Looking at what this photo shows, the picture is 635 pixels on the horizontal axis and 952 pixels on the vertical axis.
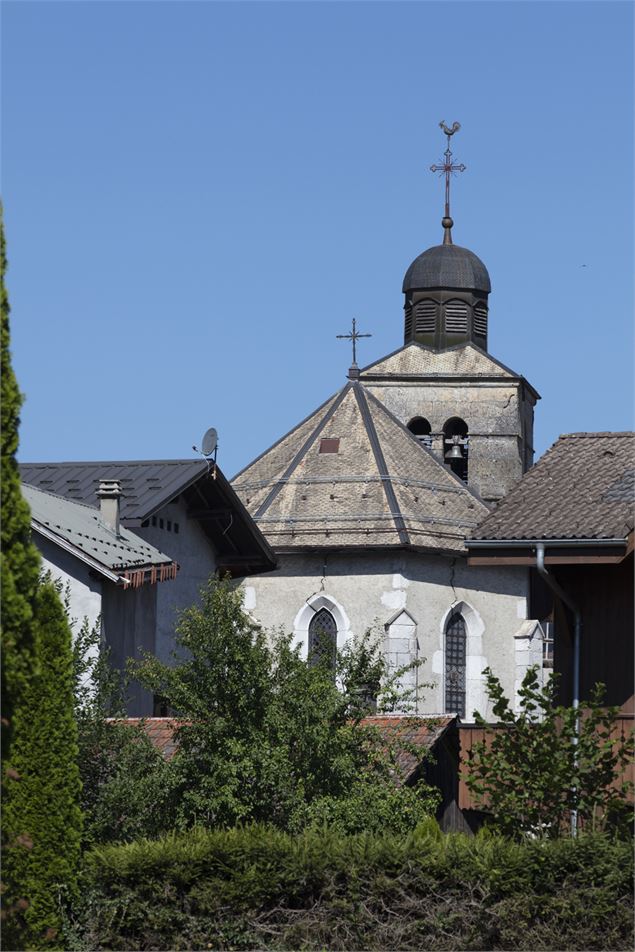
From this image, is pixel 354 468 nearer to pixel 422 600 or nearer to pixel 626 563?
pixel 422 600

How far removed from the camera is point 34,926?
16.3m

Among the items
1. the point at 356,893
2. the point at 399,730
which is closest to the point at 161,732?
the point at 399,730

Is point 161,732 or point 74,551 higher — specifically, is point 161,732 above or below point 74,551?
below

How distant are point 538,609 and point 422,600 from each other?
14.8 meters

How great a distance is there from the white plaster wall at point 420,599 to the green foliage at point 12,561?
1027 inches

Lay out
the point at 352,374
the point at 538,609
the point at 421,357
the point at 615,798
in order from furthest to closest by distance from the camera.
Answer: the point at 421,357, the point at 352,374, the point at 538,609, the point at 615,798

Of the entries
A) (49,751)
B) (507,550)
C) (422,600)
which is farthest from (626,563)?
(422,600)

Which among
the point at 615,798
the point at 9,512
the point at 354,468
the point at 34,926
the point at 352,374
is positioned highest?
the point at 352,374

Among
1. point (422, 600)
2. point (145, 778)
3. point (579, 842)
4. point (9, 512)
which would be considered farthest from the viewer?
point (422, 600)

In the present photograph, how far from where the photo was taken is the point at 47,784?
16.9 metres

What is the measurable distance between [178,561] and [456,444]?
24.4 metres

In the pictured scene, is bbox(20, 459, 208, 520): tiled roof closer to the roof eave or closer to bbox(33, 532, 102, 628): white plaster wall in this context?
bbox(33, 532, 102, 628): white plaster wall

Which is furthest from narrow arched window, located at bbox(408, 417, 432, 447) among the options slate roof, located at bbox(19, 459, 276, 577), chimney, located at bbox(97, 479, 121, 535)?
chimney, located at bbox(97, 479, 121, 535)

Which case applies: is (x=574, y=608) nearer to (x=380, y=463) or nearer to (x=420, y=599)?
(x=420, y=599)
